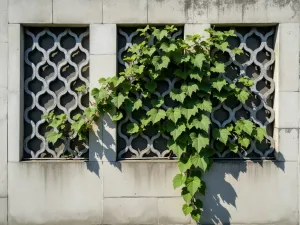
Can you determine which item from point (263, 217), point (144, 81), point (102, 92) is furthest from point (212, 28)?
point (263, 217)

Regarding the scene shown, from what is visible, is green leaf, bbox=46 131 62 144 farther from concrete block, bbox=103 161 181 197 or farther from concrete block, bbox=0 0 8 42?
concrete block, bbox=0 0 8 42

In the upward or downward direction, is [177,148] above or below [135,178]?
above

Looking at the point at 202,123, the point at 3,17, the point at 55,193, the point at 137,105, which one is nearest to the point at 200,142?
the point at 202,123

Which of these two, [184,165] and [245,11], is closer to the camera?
[184,165]

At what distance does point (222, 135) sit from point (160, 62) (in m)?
1.26

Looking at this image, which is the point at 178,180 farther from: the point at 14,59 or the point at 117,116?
the point at 14,59

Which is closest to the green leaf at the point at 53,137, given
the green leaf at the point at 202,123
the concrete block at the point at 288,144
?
the green leaf at the point at 202,123

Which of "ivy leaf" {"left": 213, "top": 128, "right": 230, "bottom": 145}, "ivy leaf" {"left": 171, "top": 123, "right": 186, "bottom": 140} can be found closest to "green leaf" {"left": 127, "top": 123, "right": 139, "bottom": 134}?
"ivy leaf" {"left": 171, "top": 123, "right": 186, "bottom": 140}

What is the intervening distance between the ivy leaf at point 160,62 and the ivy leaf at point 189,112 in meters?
0.62

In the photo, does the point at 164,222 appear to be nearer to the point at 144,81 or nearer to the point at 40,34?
the point at 144,81

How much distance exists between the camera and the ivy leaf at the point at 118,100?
459cm

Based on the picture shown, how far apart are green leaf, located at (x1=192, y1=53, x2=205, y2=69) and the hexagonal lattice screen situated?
1.35 ft

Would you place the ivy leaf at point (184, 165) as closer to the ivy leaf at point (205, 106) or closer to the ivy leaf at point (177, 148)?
the ivy leaf at point (177, 148)

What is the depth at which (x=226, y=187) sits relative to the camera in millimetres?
4789
